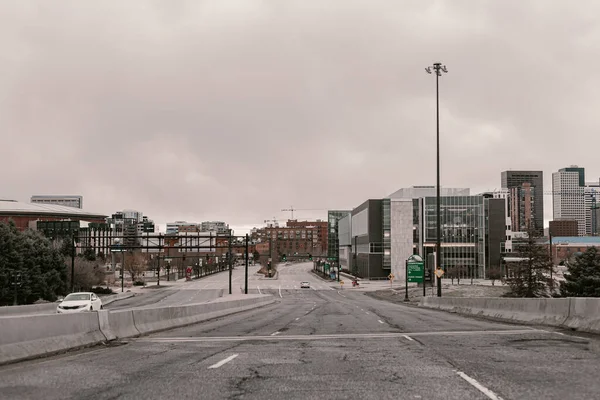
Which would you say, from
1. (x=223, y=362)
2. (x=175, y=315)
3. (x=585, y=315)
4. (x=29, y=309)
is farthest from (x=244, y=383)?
(x=29, y=309)

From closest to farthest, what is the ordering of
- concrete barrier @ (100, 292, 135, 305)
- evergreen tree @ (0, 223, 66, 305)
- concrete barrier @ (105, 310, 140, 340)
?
concrete barrier @ (105, 310, 140, 340), evergreen tree @ (0, 223, 66, 305), concrete barrier @ (100, 292, 135, 305)

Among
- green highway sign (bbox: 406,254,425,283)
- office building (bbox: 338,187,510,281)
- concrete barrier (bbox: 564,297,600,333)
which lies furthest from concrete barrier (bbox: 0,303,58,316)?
office building (bbox: 338,187,510,281)

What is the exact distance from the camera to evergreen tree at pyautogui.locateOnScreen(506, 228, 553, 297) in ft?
218

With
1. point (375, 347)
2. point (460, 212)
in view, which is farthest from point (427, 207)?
point (375, 347)

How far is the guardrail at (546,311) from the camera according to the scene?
15.8 metres

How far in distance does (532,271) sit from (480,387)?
66244mm

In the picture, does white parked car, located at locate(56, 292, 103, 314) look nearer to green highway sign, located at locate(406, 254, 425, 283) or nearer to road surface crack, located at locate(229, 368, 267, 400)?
road surface crack, located at locate(229, 368, 267, 400)

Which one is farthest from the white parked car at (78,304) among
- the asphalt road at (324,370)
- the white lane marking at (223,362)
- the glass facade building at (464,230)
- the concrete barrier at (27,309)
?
the glass facade building at (464,230)

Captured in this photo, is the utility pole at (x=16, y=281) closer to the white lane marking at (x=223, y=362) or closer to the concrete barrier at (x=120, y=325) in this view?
the concrete barrier at (x=120, y=325)

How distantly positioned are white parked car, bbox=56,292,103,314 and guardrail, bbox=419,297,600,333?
21894 mm

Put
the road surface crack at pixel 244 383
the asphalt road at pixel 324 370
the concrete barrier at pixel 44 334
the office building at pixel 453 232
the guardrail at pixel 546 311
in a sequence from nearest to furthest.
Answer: the road surface crack at pixel 244 383
the asphalt road at pixel 324 370
the concrete barrier at pixel 44 334
the guardrail at pixel 546 311
the office building at pixel 453 232

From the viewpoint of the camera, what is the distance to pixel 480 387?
796cm

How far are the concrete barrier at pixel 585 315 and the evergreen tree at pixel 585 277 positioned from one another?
43867 millimetres

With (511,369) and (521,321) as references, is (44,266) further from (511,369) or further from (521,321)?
(511,369)
